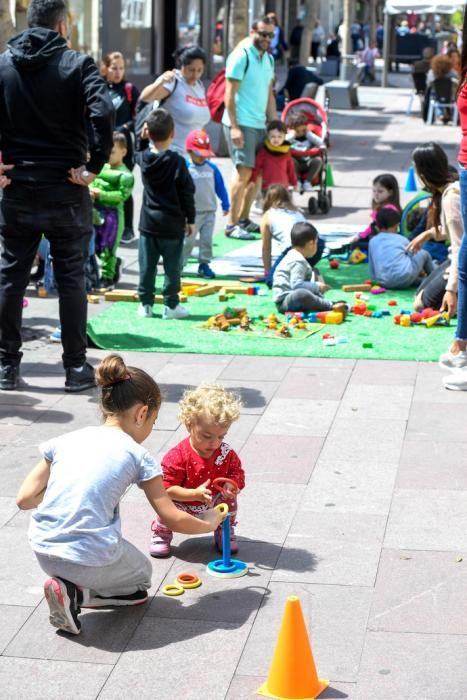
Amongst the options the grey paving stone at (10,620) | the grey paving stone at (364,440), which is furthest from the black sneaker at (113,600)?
the grey paving stone at (364,440)

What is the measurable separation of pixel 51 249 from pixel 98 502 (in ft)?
11.1

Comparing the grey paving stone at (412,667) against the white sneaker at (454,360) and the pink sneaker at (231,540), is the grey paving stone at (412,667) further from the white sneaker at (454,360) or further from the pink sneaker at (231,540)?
the white sneaker at (454,360)

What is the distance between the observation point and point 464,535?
5199 mm

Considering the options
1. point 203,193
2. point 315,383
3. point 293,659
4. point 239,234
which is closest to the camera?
point 293,659

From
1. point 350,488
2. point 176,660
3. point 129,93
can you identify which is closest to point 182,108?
point 129,93

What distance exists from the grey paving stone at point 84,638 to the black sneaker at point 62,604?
0.05 metres

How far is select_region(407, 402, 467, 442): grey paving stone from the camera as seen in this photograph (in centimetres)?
658

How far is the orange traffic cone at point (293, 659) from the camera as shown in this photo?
383 cm

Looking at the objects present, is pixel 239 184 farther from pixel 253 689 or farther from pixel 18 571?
pixel 253 689

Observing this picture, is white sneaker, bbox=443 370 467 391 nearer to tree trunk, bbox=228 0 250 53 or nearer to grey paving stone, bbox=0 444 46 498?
grey paving stone, bbox=0 444 46 498

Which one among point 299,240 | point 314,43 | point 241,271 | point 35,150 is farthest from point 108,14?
point 314,43

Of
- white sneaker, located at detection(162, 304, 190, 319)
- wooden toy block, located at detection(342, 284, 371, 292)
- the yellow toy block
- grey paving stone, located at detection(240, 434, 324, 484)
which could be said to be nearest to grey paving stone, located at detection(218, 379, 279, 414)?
grey paving stone, located at detection(240, 434, 324, 484)

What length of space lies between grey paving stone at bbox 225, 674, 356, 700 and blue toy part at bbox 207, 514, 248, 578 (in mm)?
839

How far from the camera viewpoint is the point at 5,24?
923cm
